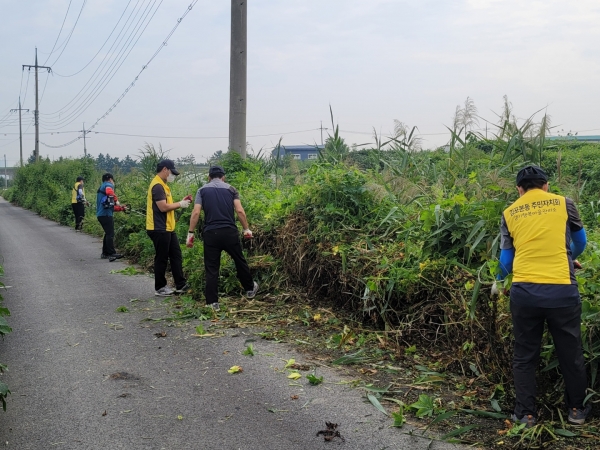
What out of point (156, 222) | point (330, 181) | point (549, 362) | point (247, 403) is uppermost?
point (330, 181)

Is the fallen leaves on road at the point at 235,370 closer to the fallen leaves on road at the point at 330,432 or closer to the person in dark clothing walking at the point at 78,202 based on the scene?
the fallen leaves on road at the point at 330,432

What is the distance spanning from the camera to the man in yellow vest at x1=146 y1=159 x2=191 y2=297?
9.25 meters

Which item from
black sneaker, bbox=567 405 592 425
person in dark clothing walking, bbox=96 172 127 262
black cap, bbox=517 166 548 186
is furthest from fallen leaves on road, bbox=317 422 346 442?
person in dark clothing walking, bbox=96 172 127 262

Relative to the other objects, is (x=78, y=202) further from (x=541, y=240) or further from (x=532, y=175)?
(x=541, y=240)

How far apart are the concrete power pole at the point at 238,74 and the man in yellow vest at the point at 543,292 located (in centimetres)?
883

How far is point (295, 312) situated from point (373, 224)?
5.00ft

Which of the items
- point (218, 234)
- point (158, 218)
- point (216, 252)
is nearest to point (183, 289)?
point (158, 218)

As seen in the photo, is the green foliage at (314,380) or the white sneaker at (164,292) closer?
the green foliage at (314,380)

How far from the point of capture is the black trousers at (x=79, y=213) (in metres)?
22.2

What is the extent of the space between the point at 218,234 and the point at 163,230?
143 cm

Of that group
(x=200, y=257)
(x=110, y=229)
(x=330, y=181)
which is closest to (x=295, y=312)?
(x=330, y=181)

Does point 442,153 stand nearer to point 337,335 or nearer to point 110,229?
point 337,335

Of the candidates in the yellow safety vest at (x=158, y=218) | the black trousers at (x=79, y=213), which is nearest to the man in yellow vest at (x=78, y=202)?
the black trousers at (x=79, y=213)

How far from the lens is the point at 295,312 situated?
7.79 m
